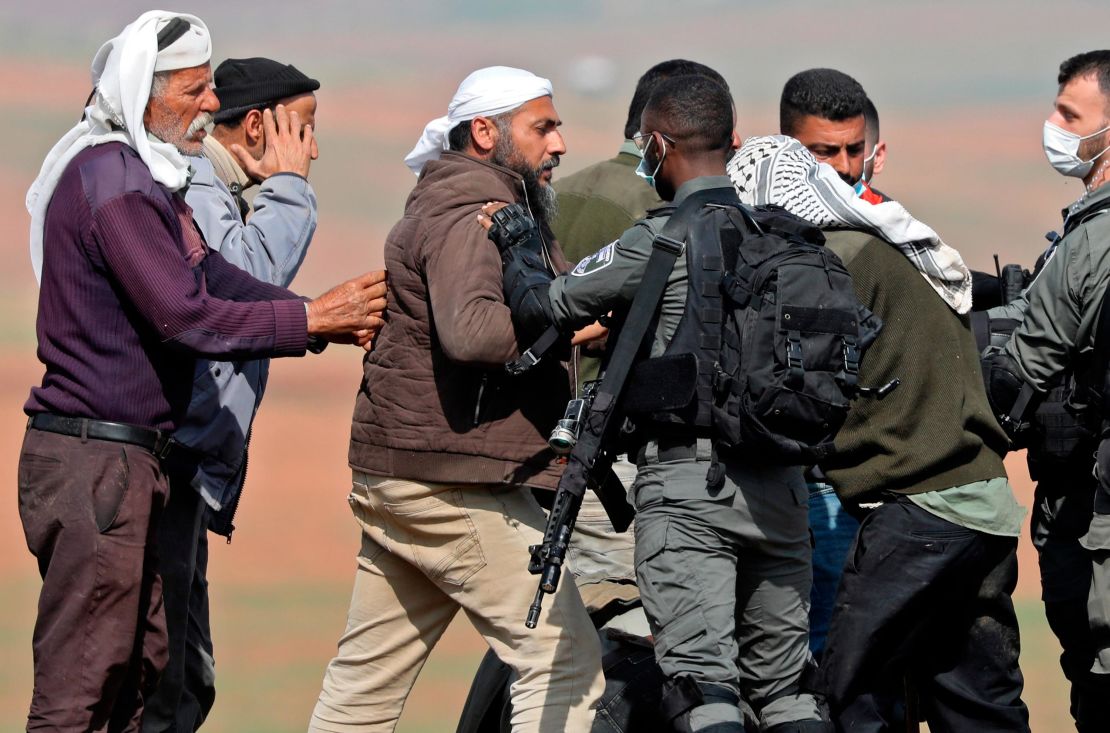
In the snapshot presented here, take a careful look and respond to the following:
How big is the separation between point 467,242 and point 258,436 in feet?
26.4

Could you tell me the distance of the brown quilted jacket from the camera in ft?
15.2

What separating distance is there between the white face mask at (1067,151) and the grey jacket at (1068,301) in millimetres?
261

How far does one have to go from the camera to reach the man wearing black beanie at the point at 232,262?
512 cm

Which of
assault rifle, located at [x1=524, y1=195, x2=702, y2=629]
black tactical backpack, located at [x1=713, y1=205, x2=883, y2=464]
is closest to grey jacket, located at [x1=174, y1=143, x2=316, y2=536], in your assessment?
assault rifle, located at [x1=524, y1=195, x2=702, y2=629]

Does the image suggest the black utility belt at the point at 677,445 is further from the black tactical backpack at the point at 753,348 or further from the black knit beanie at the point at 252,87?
the black knit beanie at the point at 252,87

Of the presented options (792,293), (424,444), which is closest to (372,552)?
(424,444)

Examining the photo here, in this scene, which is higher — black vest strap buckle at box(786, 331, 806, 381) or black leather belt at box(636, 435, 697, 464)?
black vest strap buckle at box(786, 331, 806, 381)

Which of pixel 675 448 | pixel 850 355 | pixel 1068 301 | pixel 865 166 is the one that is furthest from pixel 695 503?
pixel 865 166

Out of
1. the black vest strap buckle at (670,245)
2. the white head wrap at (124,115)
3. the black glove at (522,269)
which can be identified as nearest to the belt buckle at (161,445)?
the white head wrap at (124,115)

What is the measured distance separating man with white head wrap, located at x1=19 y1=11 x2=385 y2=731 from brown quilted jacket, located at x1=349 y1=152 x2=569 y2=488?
36cm

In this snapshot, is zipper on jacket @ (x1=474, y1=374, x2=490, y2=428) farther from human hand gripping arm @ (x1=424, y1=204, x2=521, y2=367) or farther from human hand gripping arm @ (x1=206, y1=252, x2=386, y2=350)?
human hand gripping arm @ (x1=206, y1=252, x2=386, y2=350)

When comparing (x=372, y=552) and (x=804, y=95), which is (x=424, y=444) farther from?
(x=804, y=95)

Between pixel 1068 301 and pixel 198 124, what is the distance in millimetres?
2635

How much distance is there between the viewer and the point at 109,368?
14.5 feet
